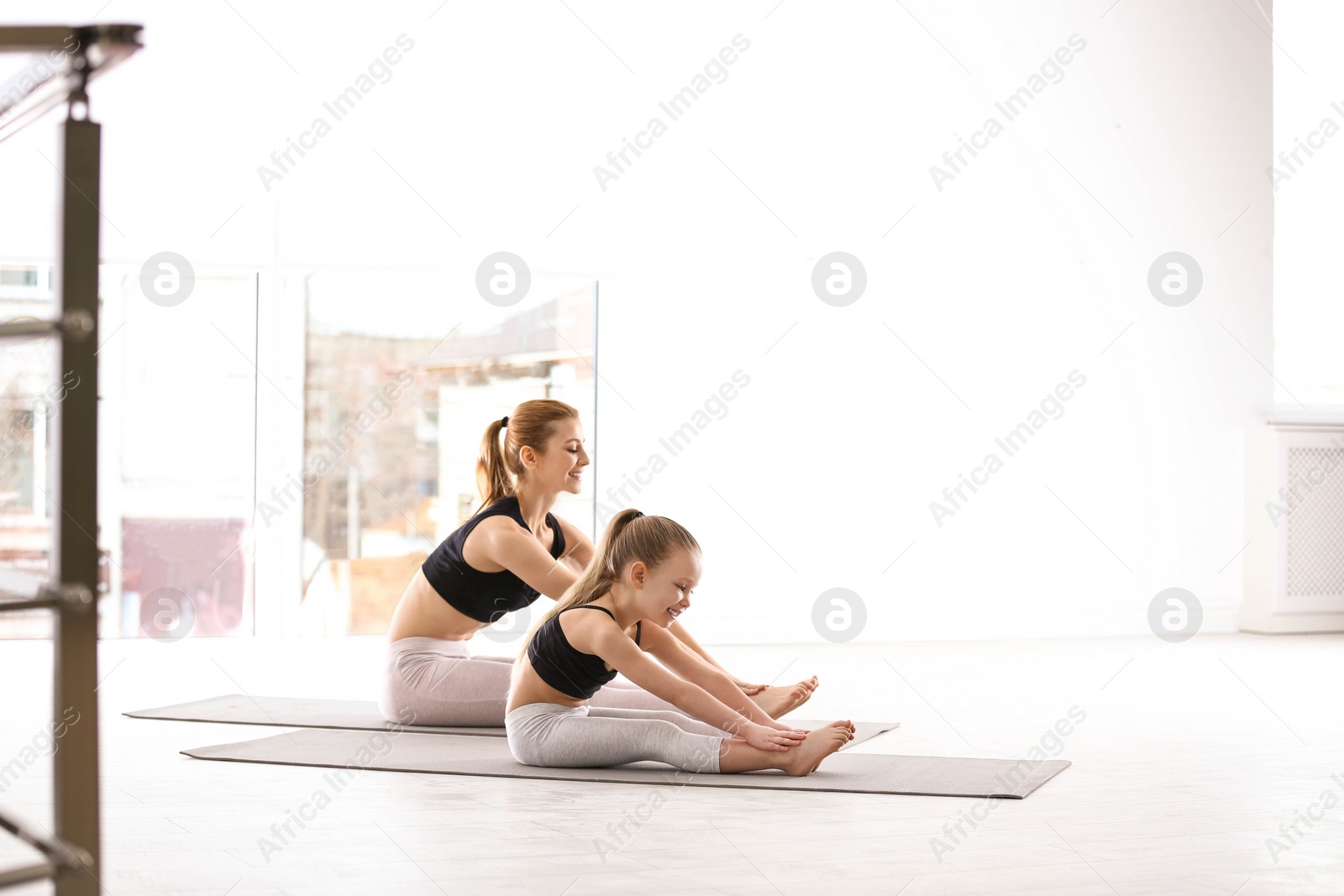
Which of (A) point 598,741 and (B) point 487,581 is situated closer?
(A) point 598,741

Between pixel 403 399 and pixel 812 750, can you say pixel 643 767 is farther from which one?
pixel 403 399

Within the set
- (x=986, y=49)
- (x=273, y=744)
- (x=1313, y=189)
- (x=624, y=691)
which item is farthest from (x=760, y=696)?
(x=1313, y=189)

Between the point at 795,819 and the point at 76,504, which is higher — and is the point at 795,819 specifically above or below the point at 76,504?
below

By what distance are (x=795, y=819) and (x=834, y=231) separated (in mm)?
3399

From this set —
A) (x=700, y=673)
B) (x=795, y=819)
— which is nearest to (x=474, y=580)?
(x=700, y=673)

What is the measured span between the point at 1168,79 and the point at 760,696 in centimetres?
393

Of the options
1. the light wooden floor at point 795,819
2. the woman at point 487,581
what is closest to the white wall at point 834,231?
the light wooden floor at point 795,819

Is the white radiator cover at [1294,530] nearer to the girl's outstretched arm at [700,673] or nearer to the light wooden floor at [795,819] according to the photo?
the light wooden floor at [795,819]

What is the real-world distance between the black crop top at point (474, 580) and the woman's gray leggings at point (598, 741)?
41 cm

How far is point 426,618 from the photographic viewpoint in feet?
9.84

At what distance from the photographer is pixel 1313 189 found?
5.95 meters

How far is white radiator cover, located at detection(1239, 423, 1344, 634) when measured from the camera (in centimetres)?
559

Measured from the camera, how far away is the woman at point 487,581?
290cm

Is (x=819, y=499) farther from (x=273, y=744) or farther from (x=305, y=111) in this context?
(x=273, y=744)
